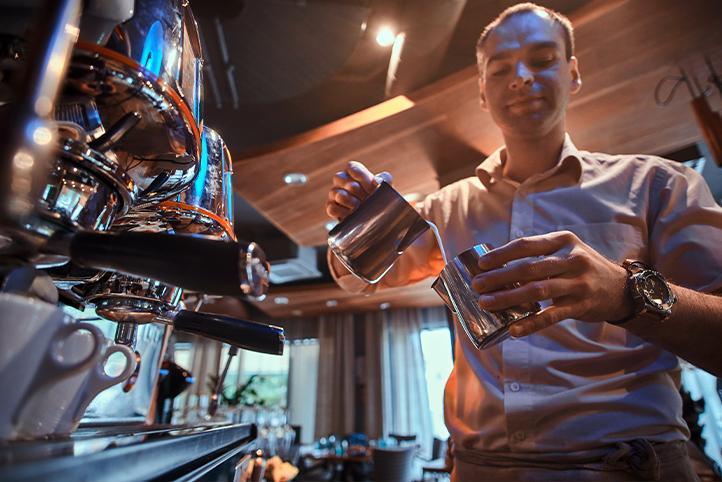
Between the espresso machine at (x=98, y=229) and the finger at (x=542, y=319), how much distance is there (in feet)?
1.00

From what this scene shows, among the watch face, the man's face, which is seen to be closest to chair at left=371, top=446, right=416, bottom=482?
the man's face

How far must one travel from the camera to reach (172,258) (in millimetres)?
293

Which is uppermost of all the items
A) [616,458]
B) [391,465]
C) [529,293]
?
[529,293]

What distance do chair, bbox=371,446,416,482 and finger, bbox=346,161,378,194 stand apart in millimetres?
3869

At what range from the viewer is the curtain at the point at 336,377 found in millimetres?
6668

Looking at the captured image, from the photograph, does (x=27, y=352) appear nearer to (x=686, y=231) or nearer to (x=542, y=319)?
(x=542, y=319)

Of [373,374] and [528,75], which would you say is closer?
[528,75]

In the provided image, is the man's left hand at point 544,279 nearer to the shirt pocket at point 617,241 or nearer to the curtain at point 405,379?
the shirt pocket at point 617,241

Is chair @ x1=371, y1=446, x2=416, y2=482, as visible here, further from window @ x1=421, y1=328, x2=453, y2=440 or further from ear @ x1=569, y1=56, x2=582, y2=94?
ear @ x1=569, y1=56, x2=582, y2=94

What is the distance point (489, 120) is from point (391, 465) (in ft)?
11.2

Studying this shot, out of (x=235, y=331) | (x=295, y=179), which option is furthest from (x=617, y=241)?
(x=295, y=179)

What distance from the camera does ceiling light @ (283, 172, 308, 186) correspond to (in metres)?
2.20

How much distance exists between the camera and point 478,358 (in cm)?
88

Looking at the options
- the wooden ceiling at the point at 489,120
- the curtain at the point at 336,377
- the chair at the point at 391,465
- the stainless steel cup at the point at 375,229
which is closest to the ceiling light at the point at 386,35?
the wooden ceiling at the point at 489,120
